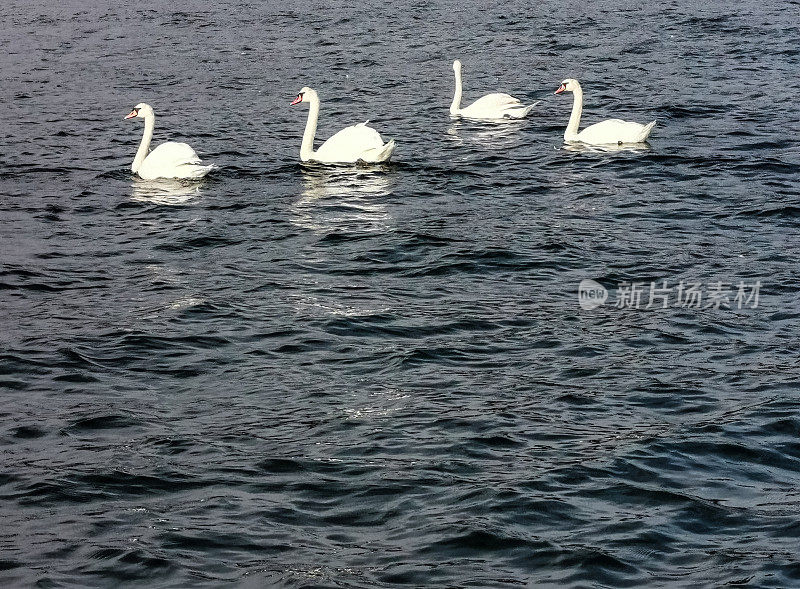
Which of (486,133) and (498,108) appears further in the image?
(498,108)

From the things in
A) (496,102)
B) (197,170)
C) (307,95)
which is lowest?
(197,170)

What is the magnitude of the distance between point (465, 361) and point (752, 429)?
280cm

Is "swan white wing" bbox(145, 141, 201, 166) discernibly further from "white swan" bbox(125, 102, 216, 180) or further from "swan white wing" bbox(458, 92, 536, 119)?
"swan white wing" bbox(458, 92, 536, 119)

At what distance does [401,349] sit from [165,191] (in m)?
7.92

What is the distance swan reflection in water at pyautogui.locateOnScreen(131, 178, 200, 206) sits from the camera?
60.5 feet

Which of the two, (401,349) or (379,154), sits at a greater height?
(379,154)

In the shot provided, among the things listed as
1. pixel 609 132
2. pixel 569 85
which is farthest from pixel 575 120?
pixel 609 132

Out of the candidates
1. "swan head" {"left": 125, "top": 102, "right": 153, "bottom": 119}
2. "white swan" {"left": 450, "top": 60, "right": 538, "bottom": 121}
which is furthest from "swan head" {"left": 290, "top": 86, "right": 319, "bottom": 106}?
"white swan" {"left": 450, "top": 60, "right": 538, "bottom": 121}

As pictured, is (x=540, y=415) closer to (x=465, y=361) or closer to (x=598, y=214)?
(x=465, y=361)

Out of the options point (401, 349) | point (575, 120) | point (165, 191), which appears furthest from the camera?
point (575, 120)

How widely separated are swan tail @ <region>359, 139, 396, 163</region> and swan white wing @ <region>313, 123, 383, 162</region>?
0.16 ft

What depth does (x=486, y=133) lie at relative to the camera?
22750 mm

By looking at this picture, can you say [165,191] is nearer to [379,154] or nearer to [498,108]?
[379,154]

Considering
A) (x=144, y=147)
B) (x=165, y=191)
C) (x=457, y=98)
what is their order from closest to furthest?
(x=165, y=191)
(x=144, y=147)
(x=457, y=98)
